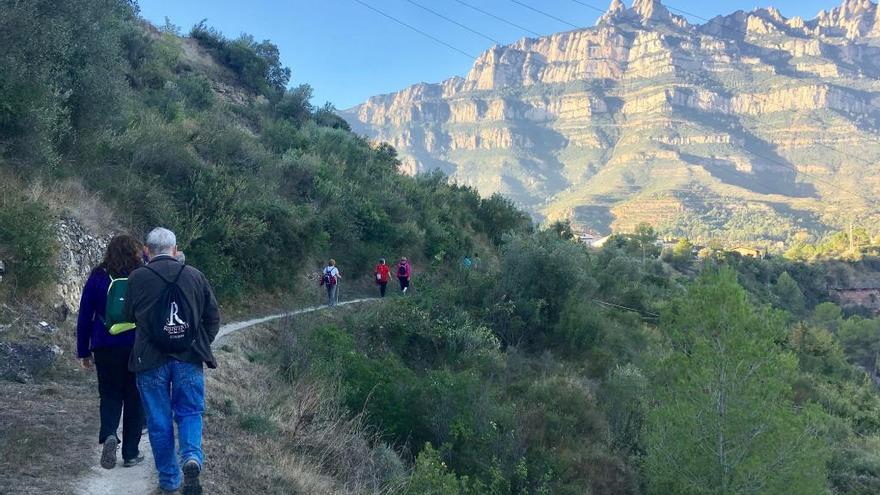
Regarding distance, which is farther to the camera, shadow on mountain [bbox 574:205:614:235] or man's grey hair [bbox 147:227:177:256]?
shadow on mountain [bbox 574:205:614:235]

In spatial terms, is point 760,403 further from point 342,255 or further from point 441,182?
point 441,182

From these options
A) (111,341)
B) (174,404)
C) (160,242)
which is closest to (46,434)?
(111,341)

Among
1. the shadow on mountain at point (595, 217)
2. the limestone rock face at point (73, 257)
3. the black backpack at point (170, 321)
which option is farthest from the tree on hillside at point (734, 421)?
the shadow on mountain at point (595, 217)

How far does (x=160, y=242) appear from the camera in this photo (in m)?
4.34

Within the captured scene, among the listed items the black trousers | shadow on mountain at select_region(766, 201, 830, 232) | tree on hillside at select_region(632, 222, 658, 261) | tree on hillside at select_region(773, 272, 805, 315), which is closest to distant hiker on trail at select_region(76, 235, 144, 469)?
the black trousers

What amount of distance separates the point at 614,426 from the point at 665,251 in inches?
2591

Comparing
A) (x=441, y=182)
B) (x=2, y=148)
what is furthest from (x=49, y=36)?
(x=441, y=182)

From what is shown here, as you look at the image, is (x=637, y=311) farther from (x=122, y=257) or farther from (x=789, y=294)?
(x=789, y=294)

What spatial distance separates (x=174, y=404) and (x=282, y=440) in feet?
8.08

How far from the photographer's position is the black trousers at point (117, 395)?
4.72 meters

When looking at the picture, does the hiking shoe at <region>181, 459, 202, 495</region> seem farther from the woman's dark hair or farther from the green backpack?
the woman's dark hair

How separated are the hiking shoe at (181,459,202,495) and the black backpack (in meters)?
0.82

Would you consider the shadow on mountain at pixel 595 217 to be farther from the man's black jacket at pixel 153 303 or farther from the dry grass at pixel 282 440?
the man's black jacket at pixel 153 303

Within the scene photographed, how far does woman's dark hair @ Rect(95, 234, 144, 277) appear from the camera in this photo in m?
4.78
